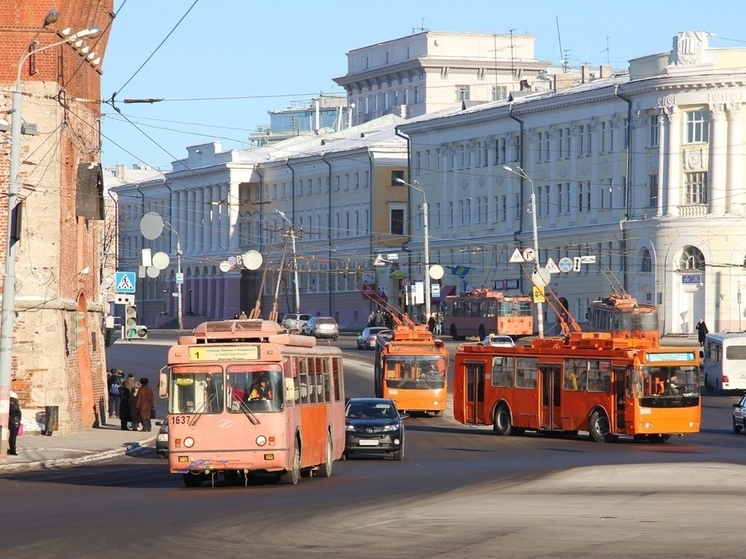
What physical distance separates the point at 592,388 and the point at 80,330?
43.1 ft

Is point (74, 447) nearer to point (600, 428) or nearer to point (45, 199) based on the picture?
point (45, 199)

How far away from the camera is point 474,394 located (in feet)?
154

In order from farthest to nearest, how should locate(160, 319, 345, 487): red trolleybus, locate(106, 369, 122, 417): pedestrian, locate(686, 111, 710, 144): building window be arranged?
1. locate(686, 111, 710, 144): building window
2. locate(106, 369, 122, 417): pedestrian
3. locate(160, 319, 345, 487): red trolleybus

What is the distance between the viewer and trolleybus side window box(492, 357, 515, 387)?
44.9 m

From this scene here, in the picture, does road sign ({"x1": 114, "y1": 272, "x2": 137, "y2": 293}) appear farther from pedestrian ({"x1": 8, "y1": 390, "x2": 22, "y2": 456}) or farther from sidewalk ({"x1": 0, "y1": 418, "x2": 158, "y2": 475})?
pedestrian ({"x1": 8, "y1": 390, "x2": 22, "y2": 456})

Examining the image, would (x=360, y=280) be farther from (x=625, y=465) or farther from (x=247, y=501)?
(x=247, y=501)

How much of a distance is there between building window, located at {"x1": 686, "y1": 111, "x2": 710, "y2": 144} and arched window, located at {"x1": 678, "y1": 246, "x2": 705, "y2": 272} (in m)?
5.97

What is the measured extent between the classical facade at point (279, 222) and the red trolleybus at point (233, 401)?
258 feet

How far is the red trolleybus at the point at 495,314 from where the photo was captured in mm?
88500

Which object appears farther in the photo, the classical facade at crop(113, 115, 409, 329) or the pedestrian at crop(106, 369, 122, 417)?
the classical facade at crop(113, 115, 409, 329)

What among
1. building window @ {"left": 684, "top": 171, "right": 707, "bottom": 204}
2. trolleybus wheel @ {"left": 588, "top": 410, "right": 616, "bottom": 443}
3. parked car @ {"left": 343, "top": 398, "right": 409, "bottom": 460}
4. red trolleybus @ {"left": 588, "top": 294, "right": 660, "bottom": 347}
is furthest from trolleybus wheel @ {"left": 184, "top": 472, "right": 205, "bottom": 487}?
building window @ {"left": 684, "top": 171, "right": 707, "bottom": 204}

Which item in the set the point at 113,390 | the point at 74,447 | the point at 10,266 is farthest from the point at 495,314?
the point at 10,266

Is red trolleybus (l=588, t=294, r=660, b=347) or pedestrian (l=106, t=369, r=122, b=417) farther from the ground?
red trolleybus (l=588, t=294, r=660, b=347)

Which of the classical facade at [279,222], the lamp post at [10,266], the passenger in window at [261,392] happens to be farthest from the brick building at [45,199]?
the classical facade at [279,222]
